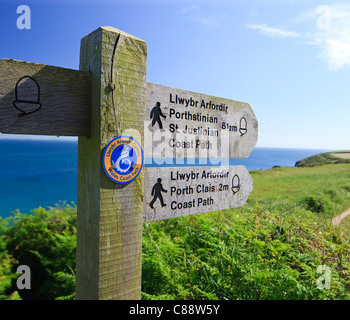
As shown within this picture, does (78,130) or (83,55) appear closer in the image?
(78,130)

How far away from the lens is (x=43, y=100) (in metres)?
1.28

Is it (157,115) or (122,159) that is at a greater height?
(157,115)

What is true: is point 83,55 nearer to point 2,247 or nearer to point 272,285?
point 272,285

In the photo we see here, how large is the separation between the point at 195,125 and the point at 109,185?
900 mm

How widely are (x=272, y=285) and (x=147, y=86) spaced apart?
89.7 inches

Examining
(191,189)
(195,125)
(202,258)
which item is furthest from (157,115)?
(202,258)

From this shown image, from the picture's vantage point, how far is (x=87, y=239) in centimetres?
146

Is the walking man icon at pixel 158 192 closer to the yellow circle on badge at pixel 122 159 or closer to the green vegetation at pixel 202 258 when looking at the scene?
the yellow circle on badge at pixel 122 159

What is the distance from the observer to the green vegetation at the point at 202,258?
8.56 feet

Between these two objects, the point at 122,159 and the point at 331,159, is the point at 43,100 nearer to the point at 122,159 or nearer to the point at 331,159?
the point at 122,159

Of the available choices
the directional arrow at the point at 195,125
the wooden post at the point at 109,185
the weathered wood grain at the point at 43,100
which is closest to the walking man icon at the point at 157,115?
the directional arrow at the point at 195,125

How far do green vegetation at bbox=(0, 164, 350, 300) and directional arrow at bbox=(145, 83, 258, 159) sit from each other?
46.6 inches

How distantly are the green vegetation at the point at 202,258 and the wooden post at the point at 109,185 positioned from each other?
109 centimetres
